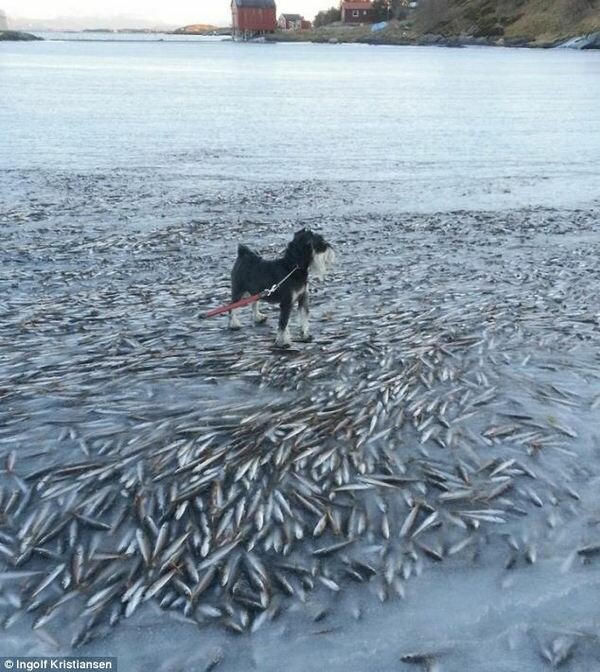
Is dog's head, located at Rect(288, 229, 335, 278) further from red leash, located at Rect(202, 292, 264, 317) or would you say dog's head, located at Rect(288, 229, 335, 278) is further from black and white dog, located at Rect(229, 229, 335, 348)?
red leash, located at Rect(202, 292, 264, 317)

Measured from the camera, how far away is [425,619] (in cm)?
621

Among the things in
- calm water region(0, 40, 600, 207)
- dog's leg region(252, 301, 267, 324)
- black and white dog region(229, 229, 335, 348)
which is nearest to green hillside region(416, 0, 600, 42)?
calm water region(0, 40, 600, 207)

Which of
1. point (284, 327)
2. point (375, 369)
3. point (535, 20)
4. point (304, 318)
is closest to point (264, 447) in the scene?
point (375, 369)

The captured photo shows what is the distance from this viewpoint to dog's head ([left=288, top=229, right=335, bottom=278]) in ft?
33.3

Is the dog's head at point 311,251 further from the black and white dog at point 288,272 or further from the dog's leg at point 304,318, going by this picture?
the dog's leg at point 304,318

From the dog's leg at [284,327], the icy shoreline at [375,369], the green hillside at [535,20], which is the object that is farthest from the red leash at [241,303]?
the green hillside at [535,20]

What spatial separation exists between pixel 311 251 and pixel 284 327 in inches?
68.3

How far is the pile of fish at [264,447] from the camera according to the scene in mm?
6555

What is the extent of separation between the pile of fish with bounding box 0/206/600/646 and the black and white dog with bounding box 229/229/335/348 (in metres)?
0.66

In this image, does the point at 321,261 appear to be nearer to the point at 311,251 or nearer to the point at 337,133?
the point at 311,251

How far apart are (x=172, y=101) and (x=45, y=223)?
42.6 m

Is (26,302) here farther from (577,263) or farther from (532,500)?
(577,263)

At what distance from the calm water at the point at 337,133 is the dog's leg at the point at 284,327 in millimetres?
14689

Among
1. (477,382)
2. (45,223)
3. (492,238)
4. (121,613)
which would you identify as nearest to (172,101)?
(45,223)
